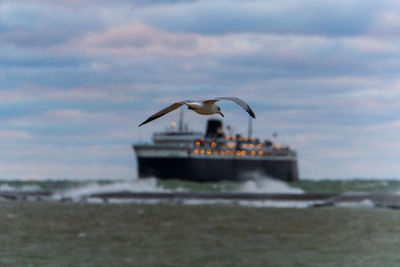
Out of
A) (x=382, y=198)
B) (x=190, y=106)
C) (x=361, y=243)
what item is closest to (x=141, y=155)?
(x=382, y=198)

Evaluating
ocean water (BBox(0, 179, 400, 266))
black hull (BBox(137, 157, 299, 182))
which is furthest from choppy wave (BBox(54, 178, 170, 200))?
ocean water (BBox(0, 179, 400, 266))

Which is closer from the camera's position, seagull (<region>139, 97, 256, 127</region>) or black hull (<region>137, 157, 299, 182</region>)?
seagull (<region>139, 97, 256, 127</region>)

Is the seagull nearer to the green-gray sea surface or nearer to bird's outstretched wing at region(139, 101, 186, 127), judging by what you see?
bird's outstretched wing at region(139, 101, 186, 127)

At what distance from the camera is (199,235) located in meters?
45.5

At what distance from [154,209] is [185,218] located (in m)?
10.1

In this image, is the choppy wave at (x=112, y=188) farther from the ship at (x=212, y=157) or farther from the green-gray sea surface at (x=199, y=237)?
the green-gray sea surface at (x=199, y=237)

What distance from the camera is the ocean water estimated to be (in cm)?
3632

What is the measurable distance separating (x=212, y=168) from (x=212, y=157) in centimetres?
202

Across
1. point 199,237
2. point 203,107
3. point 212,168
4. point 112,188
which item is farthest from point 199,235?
point 212,168

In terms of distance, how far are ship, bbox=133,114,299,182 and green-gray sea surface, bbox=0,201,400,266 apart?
53727 mm

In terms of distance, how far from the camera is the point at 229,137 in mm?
137000

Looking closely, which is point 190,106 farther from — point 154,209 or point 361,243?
point 154,209

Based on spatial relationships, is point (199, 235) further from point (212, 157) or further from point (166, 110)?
point (212, 157)

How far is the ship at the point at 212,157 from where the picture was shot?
11950 cm
